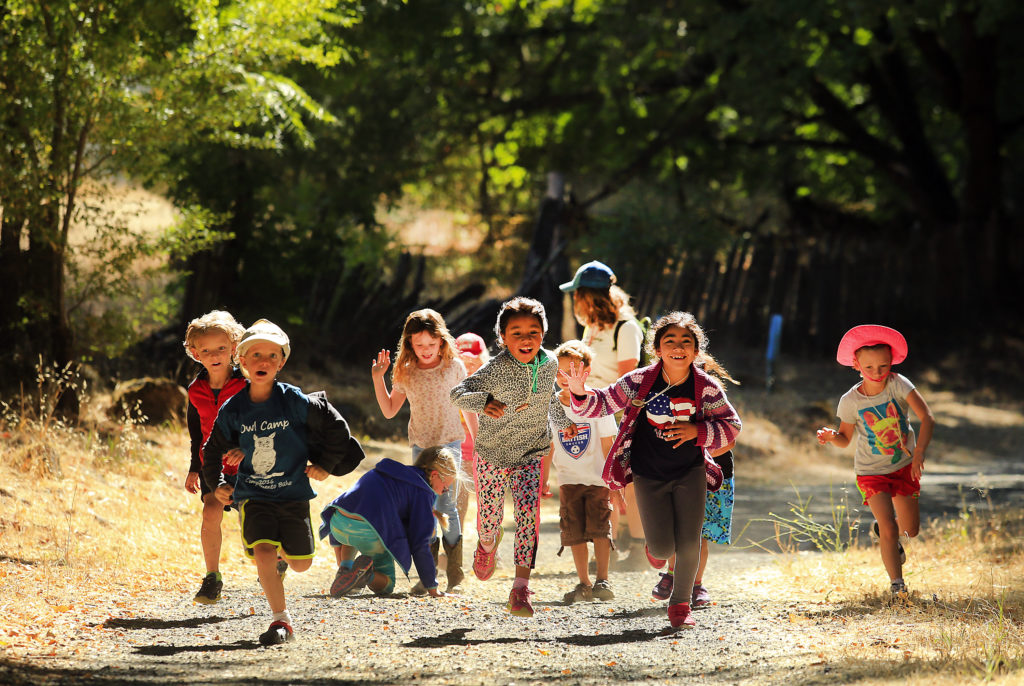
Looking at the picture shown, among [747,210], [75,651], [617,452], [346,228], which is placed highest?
[747,210]

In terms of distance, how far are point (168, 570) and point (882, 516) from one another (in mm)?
4173

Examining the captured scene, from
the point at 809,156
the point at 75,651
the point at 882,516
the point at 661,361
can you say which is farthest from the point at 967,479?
the point at 809,156

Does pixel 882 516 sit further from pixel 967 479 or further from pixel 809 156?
pixel 809 156

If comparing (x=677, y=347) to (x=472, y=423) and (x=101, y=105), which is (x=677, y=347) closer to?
Result: (x=472, y=423)

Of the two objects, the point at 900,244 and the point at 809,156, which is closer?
the point at 900,244

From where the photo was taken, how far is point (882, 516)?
5512 mm

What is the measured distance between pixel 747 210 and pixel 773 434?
12.9 meters

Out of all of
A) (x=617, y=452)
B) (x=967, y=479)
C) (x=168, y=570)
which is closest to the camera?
(x=617, y=452)

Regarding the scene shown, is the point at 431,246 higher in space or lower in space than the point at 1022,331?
higher

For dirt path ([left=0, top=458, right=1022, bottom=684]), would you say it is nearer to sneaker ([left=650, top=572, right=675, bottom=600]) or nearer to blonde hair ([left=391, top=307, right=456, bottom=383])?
sneaker ([left=650, top=572, right=675, bottom=600])

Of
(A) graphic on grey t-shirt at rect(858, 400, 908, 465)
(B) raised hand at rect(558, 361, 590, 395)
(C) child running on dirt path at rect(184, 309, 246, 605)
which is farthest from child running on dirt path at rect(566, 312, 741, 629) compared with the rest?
(C) child running on dirt path at rect(184, 309, 246, 605)

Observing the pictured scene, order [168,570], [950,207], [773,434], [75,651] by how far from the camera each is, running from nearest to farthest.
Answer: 1. [75,651]
2. [168,570]
3. [773,434]
4. [950,207]

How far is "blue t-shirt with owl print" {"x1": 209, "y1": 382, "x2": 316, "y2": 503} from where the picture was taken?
15.7 feet

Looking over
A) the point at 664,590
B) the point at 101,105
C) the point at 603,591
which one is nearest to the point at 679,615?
the point at 664,590
